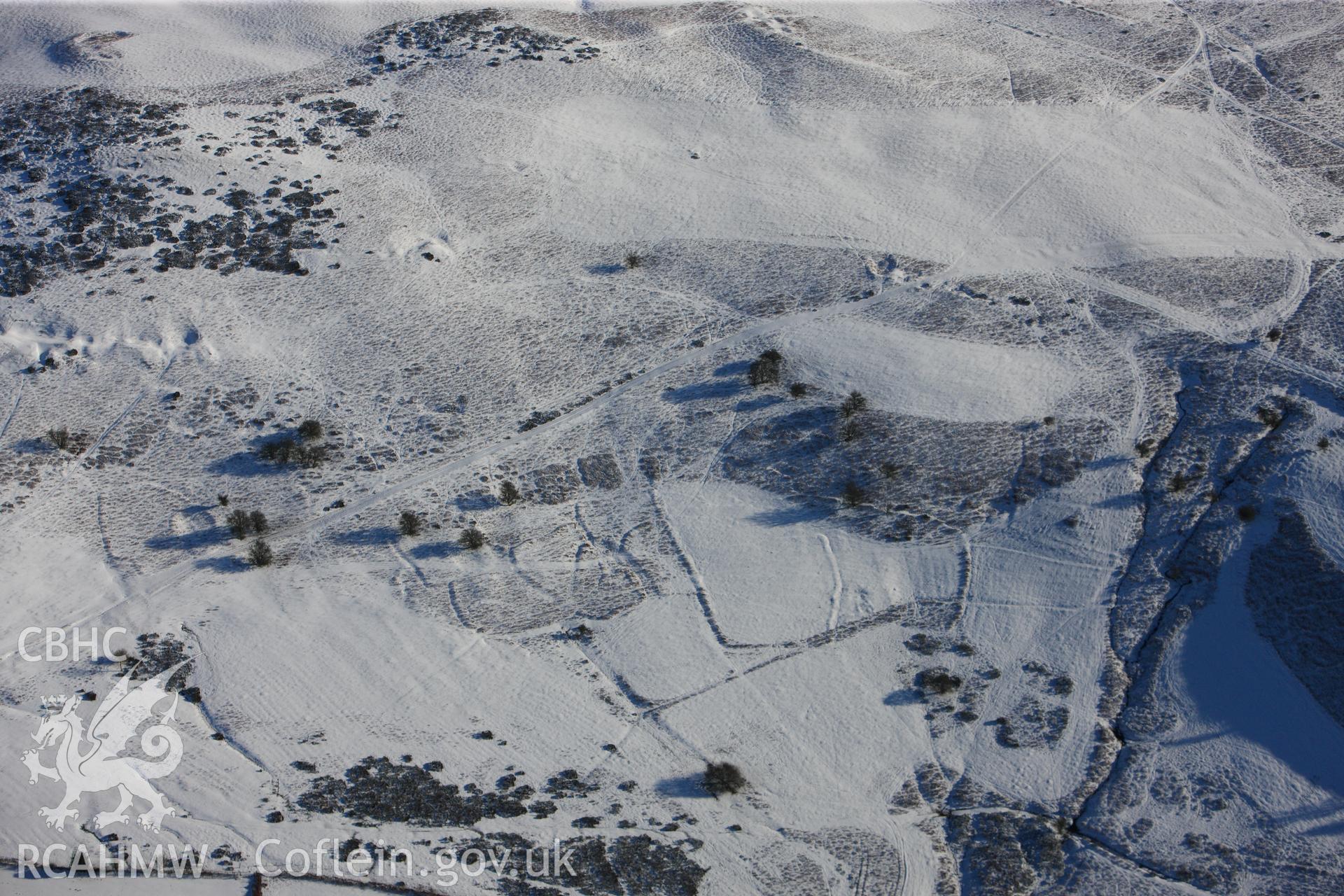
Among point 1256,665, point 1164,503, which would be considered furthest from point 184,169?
point 1256,665

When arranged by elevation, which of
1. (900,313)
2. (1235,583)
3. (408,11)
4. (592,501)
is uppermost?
(408,11)

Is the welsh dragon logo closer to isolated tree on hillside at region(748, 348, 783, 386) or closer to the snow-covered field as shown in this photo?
the snow-covered field

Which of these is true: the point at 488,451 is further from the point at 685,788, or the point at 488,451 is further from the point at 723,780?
the point at 723,780

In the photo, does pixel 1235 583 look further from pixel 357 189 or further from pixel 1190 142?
pixel 357 189

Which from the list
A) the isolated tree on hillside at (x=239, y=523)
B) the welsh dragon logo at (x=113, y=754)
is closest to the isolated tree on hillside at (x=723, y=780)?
the welsh dragon logo at (x=113, y=754)

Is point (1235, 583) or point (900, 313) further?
point (900, 313)

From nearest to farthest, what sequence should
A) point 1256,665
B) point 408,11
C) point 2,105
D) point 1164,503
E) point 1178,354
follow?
point 1256,665 < point 1164,503 < point 1178,354 < point 2,105 < point 408,11

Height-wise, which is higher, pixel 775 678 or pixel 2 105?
pixel 2 105
